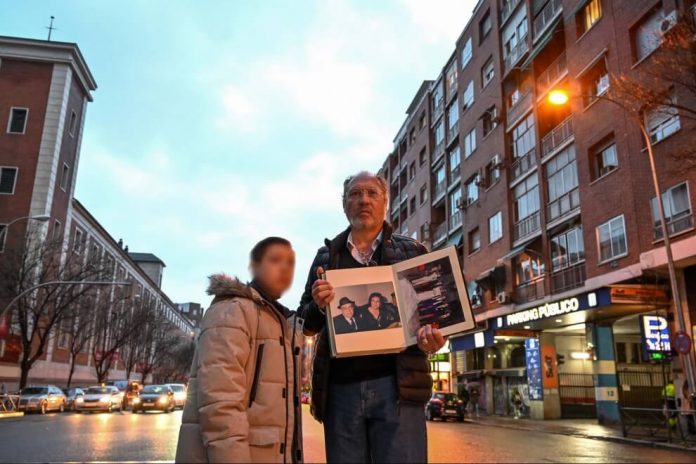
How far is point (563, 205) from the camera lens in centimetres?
2688

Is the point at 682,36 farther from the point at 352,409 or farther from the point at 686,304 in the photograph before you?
the point at 352,409

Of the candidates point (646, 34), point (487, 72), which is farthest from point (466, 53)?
point (646, 34)

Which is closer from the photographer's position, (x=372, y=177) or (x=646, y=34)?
(x=372, y=177)

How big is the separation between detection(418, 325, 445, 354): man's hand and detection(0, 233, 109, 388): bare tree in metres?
33.5

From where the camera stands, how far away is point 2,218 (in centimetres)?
4106

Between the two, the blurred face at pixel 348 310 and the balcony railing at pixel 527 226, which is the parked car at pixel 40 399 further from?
the blurred face at pixel 348 310

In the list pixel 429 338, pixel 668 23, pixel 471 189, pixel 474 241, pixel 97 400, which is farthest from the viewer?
pixel 471 189

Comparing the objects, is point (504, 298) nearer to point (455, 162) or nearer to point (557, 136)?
point (557, 136)

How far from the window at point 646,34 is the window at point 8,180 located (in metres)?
40.0

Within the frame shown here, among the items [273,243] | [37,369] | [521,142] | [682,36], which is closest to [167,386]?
[37,369]

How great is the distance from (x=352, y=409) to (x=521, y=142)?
101 ft

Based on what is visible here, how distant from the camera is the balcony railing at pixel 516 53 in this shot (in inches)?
1249

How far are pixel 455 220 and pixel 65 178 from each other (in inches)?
1209

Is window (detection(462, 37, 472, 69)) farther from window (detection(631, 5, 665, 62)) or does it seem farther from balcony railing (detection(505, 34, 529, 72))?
window (detection(631, 5, 665, 62))
